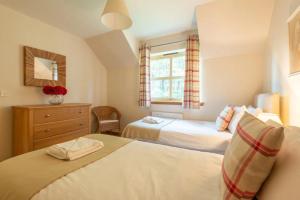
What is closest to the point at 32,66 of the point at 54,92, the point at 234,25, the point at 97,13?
the point at 54,92

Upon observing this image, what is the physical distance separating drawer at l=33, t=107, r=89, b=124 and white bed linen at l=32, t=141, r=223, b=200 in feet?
5.17

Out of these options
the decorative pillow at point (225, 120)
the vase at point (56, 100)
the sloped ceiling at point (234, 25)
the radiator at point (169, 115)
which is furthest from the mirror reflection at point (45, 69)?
the decorative pillow at point (225, 120)

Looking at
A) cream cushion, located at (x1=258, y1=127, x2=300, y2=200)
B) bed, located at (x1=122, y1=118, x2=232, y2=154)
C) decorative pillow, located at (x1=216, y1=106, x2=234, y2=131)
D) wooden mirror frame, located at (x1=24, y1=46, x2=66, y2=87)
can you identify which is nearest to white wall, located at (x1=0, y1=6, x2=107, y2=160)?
wooden mirror frame, located at (x1=24, y1=46, x2=66, y2=87)

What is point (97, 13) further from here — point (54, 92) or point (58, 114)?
point (58, 114)

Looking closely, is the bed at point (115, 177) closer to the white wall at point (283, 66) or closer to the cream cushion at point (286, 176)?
the cream cushion at point (286, 176)

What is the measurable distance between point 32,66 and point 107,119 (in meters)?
1.93

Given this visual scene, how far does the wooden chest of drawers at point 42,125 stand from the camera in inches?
80.7

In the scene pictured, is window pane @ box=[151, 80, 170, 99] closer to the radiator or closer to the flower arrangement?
the radiator

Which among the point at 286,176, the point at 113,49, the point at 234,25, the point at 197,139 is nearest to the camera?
the point at 286,176

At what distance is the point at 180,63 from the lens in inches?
135

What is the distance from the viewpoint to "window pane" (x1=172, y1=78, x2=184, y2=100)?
341 centimetres

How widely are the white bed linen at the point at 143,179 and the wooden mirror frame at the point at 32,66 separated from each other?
7.37ft

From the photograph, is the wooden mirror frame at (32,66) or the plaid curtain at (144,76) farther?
the plaid curtain at (144,76)

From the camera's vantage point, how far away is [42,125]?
217 cm
